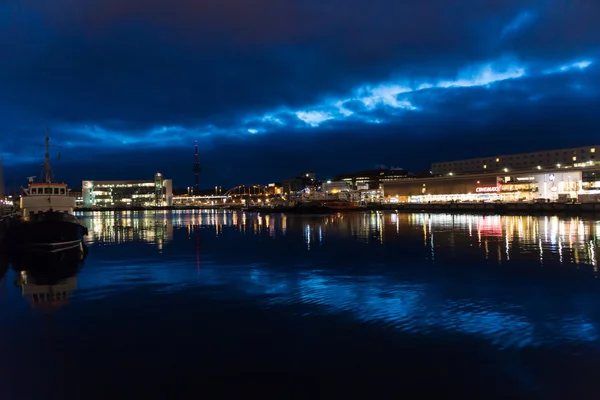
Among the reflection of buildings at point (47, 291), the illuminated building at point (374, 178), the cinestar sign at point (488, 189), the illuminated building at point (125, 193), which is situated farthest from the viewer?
the illuminated building at point (125, 193)

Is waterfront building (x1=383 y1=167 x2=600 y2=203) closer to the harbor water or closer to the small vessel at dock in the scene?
the harbor water

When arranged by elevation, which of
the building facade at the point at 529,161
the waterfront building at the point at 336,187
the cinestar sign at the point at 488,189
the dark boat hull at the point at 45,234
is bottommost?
the dark boat hull at the point at 45,234

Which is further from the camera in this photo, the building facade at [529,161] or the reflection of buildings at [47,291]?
the building facade at [529,161]

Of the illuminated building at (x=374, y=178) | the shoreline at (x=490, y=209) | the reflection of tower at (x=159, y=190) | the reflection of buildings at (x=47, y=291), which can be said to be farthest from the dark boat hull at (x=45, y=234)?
the reflection of tower at (x=159, y=190)

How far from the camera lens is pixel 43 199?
99.6ft

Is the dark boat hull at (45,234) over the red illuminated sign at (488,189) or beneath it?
beneath

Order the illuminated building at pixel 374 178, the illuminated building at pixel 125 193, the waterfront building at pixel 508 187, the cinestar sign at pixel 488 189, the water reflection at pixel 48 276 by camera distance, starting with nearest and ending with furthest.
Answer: the water reflection at pixel 48 276 → the waterfront building at pixel 508 187 → the cinestar sign at pixel 488 189 → the illuminated building at pixel 374 178 → the illuminated building at pixel 125 193

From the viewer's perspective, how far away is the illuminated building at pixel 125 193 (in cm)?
19400

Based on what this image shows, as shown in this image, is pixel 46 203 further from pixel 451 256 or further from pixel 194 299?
pixel 451 256

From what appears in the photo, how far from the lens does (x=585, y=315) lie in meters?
10.6

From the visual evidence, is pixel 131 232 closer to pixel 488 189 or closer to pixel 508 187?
pixel 508 187

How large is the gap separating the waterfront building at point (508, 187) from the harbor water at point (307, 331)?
234 ft

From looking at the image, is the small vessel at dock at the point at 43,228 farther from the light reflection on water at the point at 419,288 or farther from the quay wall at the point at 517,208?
the quay wall at the point at 517,208

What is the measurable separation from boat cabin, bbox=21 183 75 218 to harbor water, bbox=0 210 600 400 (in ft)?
39.7
